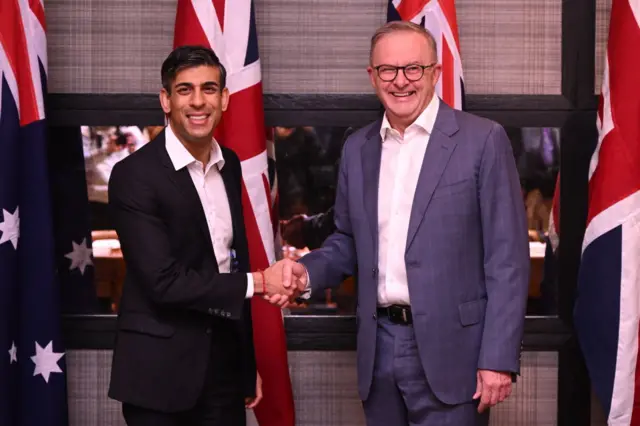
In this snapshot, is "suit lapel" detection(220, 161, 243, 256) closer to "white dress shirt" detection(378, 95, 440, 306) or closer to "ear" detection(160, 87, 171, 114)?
"ear" detection(160, 87, 171, 114)

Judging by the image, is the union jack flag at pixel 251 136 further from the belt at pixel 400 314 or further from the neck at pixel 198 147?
the belt at pixel 400 314

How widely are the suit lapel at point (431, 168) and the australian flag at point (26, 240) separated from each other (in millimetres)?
1382

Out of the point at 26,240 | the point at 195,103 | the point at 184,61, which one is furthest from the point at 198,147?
the point at 26,240

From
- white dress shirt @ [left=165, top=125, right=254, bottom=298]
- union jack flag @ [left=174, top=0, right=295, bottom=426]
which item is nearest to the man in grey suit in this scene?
white dress shirt @ [left=165, top=125, right=254, bottom=298]

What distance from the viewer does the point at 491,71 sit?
345 centimetres

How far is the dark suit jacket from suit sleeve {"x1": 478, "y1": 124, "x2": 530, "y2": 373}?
70 centimetres

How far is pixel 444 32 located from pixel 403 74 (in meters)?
0.67

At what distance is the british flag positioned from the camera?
3.02 metres

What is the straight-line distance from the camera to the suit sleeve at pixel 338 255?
2795 mm

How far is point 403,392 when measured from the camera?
100 inches

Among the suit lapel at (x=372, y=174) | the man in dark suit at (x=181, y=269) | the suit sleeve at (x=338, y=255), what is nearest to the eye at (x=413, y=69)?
the suit lapel at (x=372, y=174)

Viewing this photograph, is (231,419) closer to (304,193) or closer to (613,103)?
(304,193)

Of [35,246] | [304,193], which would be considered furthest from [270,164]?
[35,246]

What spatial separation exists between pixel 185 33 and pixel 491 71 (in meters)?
1.19
